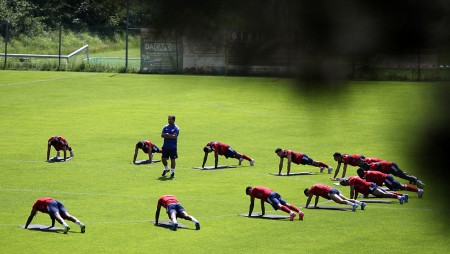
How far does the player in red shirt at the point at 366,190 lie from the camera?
860 inches

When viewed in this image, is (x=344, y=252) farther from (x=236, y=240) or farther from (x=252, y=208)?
(x=252, y=208)

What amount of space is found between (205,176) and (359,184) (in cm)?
587

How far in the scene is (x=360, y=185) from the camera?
21.9 meters

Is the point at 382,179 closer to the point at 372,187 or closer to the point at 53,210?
the point at 372,187

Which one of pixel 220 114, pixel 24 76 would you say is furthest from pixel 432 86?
pixel 24 76

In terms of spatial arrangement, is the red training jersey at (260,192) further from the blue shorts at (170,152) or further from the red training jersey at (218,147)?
the red training jersey at (218,147)

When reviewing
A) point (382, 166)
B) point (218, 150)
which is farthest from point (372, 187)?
point (218, 150)

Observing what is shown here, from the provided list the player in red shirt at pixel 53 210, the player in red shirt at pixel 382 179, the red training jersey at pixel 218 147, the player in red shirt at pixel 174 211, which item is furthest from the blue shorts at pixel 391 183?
the player in red shirt at pixel 53 210

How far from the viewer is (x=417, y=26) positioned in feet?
7.50

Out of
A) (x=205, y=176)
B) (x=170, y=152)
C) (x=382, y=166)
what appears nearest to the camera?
(x=382, y=166)

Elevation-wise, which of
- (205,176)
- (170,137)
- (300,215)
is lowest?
(205,176)

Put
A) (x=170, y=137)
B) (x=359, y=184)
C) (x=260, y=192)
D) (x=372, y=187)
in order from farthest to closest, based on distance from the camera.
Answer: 1. (x=170, y=137)
2. (x=372, y=187)
3. (x=359, y=184)
4. (x=260, y=192)

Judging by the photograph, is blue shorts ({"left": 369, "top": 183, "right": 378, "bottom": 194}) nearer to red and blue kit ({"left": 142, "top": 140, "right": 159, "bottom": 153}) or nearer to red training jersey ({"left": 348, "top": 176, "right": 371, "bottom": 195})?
red training jersey ({"left": 348, "top": 176, "right": 371, "bottom": 195})

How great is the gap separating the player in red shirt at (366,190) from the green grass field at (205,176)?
0.22 meters
